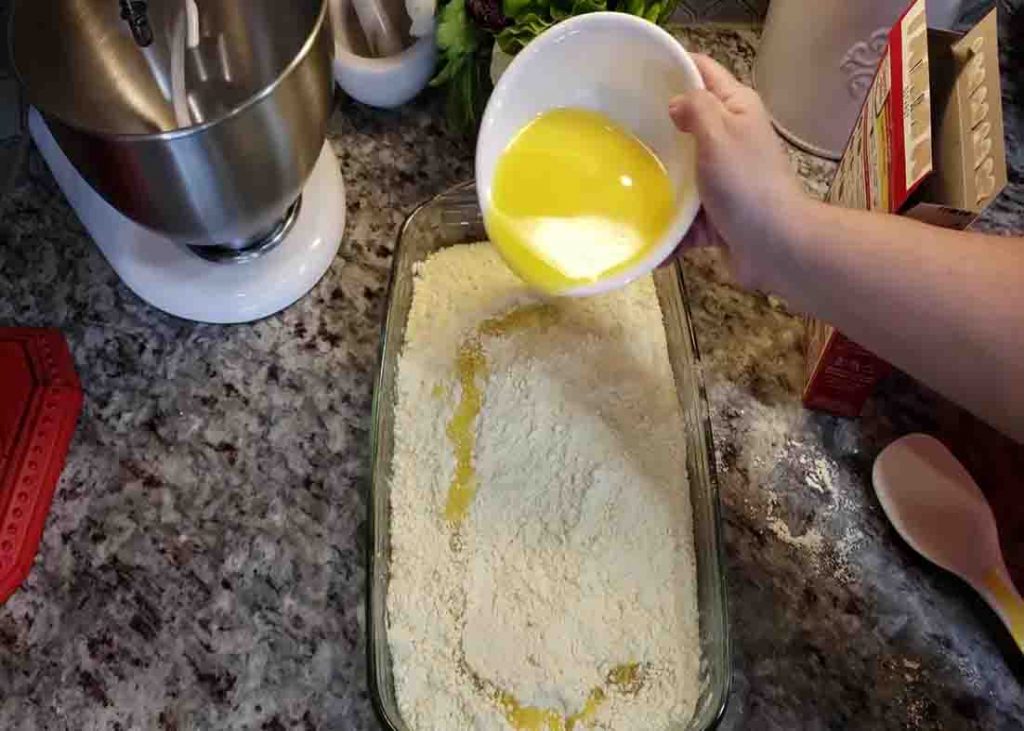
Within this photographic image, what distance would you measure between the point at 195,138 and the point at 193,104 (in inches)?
7.7

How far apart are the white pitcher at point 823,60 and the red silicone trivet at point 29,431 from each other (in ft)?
2.02

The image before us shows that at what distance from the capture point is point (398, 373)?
77 centimetres

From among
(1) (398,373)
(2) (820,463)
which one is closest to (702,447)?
(2) (820,463)

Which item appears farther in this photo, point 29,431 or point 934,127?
point 29,431

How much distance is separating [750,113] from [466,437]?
0.96 feet

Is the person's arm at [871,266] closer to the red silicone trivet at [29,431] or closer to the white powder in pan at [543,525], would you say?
the white powder in pan at [543,525]

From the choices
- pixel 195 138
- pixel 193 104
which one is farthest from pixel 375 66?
pixel 195 138

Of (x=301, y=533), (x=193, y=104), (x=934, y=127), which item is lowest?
(x=301, y=533)

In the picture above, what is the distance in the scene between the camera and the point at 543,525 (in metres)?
0.70

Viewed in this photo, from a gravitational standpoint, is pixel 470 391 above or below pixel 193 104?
below

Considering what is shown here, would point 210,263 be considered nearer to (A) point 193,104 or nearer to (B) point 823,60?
(A) point 193,104

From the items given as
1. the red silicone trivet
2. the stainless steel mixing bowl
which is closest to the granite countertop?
the red silicone trivet

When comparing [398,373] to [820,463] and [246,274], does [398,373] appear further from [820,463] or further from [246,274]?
[820,463]

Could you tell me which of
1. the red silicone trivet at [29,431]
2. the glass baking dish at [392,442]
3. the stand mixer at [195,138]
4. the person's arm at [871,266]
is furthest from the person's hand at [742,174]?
the red silicone trivet at [29,431]
